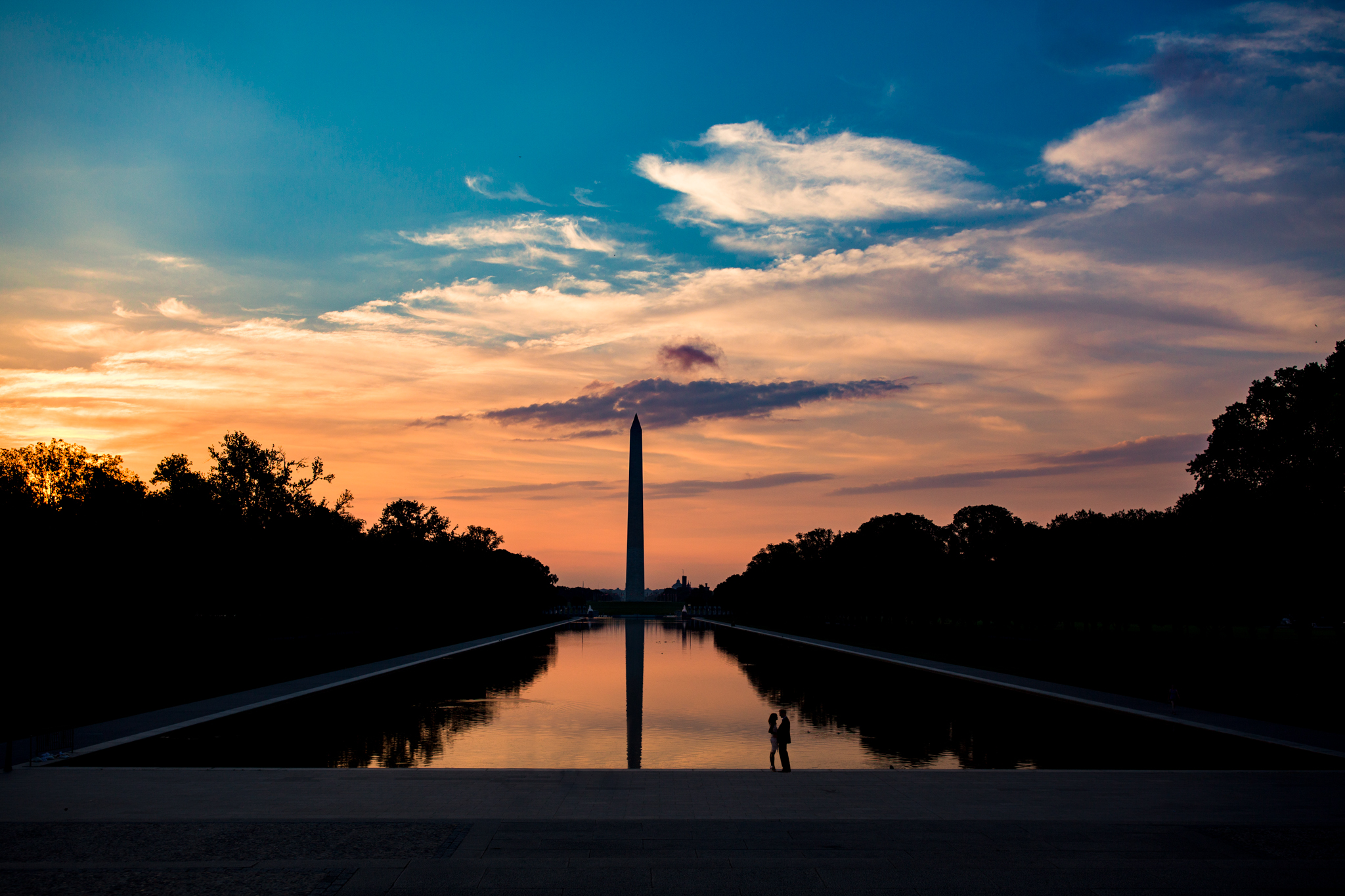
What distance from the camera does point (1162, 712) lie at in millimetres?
26484

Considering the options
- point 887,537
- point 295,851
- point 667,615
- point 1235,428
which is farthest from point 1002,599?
point 667,615

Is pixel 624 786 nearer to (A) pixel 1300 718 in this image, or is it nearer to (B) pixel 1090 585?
(A) pixel 1300 718

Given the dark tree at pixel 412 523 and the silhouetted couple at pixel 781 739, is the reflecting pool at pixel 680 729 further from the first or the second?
the dark tree at pixel 412 523

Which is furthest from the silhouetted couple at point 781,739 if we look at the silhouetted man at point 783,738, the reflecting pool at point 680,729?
the reflecting pool at point 680,729

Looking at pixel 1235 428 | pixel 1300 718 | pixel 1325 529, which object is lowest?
pixel 1300 718

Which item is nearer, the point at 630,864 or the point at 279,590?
the point at 630,864

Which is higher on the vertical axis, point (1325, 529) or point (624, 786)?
point (1325, 529)

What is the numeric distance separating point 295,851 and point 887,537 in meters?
86.3

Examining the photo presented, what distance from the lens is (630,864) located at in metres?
11.5

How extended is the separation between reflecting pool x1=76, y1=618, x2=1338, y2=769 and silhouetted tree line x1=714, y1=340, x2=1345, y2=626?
21.9 metres

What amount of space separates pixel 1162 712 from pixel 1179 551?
3783 centimetres

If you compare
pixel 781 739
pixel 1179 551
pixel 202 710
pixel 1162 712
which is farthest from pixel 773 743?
pixel 1179 551

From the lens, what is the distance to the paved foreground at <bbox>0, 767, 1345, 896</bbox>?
10969mm

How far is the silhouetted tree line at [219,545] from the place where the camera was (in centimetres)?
3544
